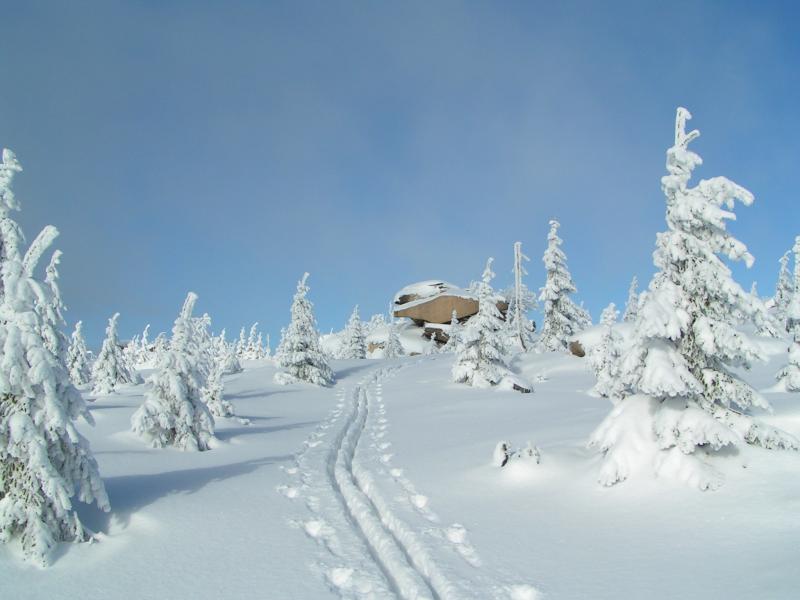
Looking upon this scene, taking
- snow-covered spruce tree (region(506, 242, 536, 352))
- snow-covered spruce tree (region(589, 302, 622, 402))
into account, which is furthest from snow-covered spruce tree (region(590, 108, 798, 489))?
snow-covered spruce tree (region(506, 242, 536, 352))

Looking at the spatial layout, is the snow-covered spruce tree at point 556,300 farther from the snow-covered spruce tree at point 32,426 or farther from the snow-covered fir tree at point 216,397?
the snow-covered spruce tree at point 32,426

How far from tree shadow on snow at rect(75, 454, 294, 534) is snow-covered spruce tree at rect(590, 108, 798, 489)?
7.78m

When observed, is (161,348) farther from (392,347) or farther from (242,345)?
(242,345)

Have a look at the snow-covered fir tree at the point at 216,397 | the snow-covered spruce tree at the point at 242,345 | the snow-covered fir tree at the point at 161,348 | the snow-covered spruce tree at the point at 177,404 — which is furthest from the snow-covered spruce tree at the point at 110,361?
the snow-covered spruce tree at the point at 242,345

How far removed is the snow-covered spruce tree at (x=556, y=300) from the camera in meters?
43.2

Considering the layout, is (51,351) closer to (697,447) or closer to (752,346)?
(697,447)

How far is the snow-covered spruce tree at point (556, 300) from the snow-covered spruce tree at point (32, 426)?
3925 cm

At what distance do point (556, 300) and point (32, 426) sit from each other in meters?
41.1

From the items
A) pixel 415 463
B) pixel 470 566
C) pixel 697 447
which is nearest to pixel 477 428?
pixel 415 463

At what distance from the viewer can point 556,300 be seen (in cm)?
Answer: 4384

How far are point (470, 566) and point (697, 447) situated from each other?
5.04 meters

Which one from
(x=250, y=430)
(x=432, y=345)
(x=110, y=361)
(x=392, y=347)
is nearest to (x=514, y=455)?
(x=250, y=430)

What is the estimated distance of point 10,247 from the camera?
752 centimetres

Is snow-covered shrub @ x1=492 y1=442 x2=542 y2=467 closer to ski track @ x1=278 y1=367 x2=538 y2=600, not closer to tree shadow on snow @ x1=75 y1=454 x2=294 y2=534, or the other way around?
ski track @ x1=278 y1=367 x2=538 y2=600
